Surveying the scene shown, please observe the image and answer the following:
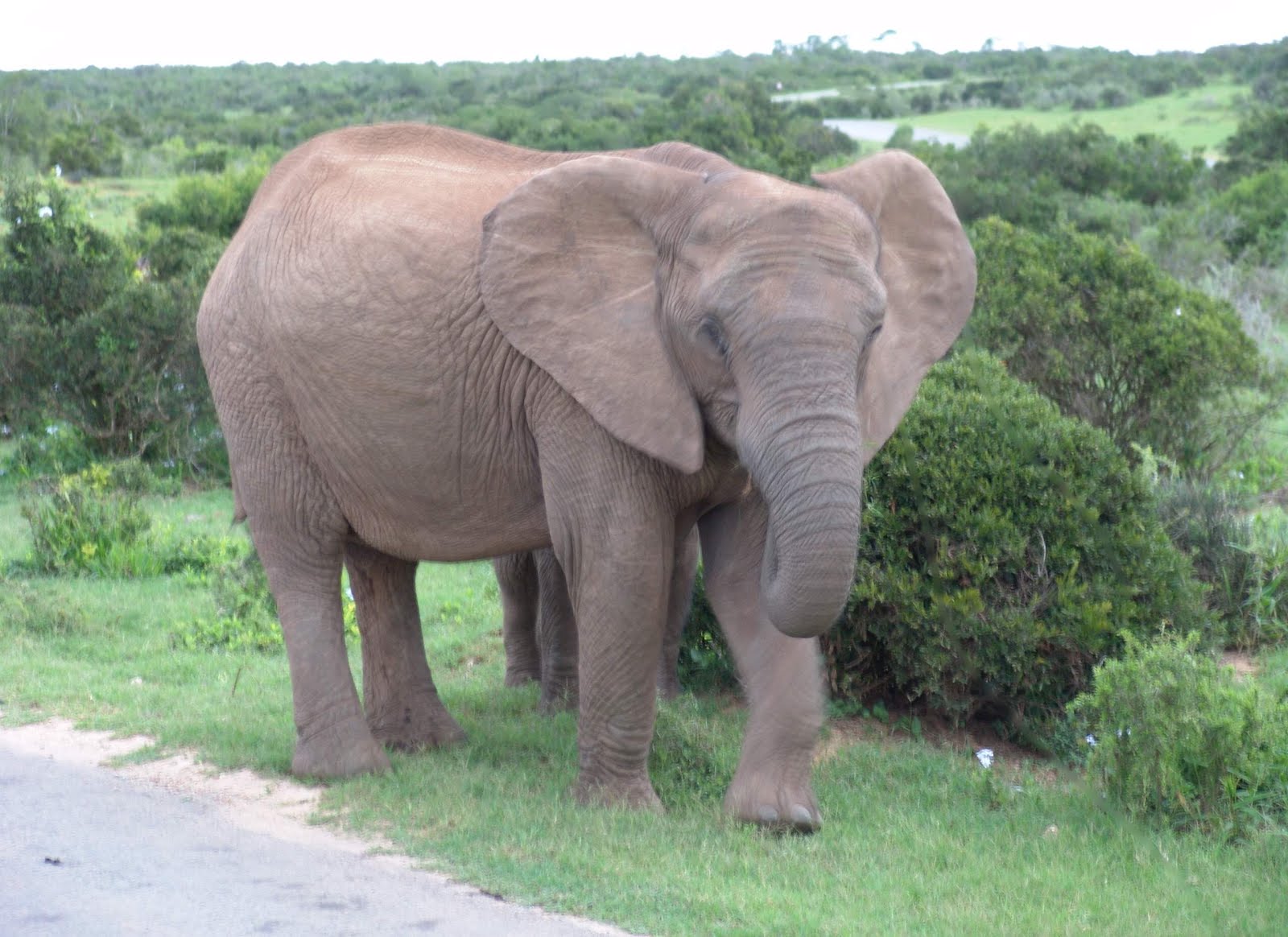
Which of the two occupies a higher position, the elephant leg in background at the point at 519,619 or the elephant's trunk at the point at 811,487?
the elephant's trunk at the point at 811,487

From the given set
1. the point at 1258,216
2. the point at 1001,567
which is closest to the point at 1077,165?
the point at 1258,216

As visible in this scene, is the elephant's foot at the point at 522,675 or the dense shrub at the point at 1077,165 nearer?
the elephant's foot at the point at 522,675

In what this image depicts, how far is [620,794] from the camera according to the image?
19.9 ft

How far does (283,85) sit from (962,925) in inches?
3137

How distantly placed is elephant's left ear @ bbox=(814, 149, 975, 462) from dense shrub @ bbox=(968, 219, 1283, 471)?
484 cm

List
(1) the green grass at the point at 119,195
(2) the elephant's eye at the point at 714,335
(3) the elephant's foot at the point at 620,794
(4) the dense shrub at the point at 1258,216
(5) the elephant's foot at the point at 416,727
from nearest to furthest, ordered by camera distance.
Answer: (2) the elephant's eye at the point at 714,335
(3) the elephant's foot at the point at 620,794
(5) the elephant's foot at the point at 416,727
(4) the dense shrub at the point at 1258,216
(1) the green grass at the point at 119,195

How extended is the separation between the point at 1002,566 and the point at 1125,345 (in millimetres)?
3998

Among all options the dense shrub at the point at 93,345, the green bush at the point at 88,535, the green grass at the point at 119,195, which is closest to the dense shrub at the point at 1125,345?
the green bush at the point at 88,535

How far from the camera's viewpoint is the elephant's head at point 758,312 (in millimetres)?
5039

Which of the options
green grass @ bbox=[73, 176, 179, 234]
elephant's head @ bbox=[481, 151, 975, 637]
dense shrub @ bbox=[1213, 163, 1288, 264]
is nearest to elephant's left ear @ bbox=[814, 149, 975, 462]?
elephant's head @ bbox=[481, 151, 975, 637]

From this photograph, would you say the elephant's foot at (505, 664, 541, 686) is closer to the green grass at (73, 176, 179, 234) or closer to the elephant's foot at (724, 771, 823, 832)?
the elephant's foot at (724, 771, 823, 832)

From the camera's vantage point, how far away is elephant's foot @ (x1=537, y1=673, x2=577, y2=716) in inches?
301

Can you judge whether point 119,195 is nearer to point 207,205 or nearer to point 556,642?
point 207,205

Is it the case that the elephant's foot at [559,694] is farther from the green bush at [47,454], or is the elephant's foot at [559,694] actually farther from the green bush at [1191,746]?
the green bush at [47,454]
